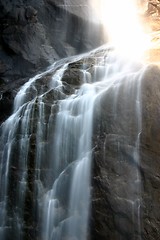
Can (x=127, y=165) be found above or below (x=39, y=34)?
below

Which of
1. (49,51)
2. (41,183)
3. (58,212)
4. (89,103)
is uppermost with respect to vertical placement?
(49,51)

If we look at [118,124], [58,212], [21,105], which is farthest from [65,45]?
[58,212]

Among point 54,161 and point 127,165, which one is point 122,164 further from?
point 54,161

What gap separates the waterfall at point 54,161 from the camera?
426 inches

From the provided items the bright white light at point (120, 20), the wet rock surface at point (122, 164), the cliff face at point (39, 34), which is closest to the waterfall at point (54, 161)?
the wet rock surface at point (122, 164)

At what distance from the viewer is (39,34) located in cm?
2181

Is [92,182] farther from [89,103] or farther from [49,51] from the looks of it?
[49,51]

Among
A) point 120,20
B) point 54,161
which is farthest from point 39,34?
point 54,161

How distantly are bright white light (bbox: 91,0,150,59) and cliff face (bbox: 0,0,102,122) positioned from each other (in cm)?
86

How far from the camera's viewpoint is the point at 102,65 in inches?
606

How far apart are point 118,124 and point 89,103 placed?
1447 millimetres

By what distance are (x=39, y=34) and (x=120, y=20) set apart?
5.42 metres

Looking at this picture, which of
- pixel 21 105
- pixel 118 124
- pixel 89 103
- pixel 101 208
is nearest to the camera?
pixel 101 208

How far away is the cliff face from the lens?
2077 cm
